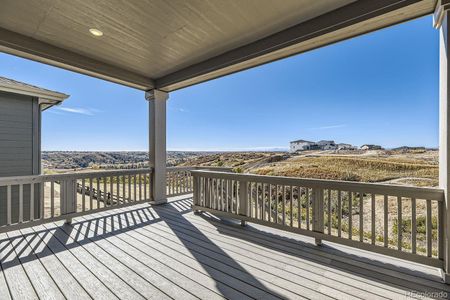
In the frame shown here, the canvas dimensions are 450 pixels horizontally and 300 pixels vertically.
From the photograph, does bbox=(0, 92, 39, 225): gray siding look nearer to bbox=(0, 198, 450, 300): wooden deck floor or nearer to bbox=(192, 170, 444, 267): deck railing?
bbox=(0, 198, 450, 300): wooden deck floor

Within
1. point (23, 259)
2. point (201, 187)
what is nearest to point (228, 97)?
point (201, 187)

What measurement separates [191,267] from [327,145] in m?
7.07

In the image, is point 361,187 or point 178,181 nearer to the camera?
point 361,187

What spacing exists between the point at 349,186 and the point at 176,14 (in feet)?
9.38

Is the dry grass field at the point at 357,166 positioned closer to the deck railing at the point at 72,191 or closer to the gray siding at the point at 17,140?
the deck railing at the point at 72,191

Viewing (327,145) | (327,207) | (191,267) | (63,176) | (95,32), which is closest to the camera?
(191,267)

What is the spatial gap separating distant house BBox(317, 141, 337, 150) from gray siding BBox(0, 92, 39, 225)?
8.77 m

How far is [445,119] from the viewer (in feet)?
6.57

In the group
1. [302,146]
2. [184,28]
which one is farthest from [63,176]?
[302,146]

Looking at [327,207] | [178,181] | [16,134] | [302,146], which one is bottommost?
[178,181]

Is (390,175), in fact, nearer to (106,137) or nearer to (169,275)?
(169,275)

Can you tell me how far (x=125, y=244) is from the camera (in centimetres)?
284

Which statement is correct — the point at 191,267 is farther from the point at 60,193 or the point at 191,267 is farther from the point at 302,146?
the point at 302,146

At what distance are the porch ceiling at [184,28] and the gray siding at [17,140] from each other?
297 centimetres
